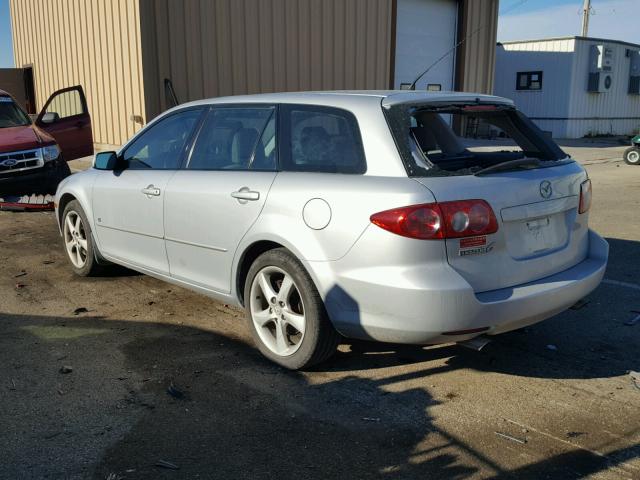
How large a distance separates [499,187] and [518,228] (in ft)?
0.84

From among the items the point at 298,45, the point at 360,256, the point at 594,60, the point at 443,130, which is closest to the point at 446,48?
the point at 298,45

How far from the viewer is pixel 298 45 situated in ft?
46.9

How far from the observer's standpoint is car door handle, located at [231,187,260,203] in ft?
12.9

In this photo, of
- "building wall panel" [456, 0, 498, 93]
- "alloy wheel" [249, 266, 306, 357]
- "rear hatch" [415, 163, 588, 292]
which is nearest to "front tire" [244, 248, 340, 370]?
"alloy wheel" [249, 266, 306, 357]

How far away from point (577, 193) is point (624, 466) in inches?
65.8

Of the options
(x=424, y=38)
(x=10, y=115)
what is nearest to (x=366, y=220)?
(x=10, y=115)

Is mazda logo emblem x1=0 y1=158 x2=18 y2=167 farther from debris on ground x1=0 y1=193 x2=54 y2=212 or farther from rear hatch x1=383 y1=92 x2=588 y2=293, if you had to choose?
rear hatch x1=383 y1=92 x2=588 y2=293

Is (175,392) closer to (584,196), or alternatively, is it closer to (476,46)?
(584,196)

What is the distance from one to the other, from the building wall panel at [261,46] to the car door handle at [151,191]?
841cm

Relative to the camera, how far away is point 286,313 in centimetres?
385

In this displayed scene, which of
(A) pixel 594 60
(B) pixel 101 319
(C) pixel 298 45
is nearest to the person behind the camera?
(B) pixel 101 319

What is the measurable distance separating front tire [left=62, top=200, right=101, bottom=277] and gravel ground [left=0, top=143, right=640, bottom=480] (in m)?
0.66

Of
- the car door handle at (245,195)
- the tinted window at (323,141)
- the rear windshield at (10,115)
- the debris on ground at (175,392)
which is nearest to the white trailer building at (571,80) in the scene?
the rear windshield at (10,115)

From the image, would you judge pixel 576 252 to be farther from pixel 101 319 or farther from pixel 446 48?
pixel 446 48
